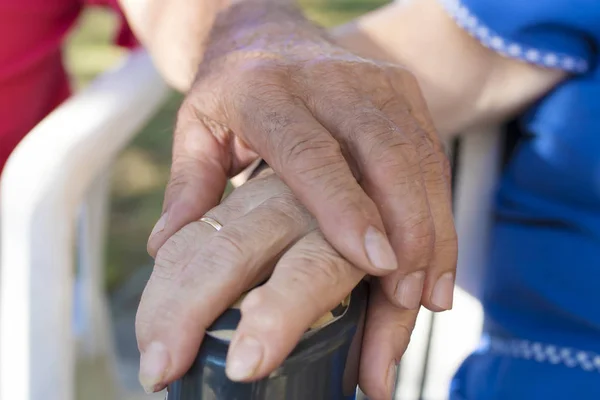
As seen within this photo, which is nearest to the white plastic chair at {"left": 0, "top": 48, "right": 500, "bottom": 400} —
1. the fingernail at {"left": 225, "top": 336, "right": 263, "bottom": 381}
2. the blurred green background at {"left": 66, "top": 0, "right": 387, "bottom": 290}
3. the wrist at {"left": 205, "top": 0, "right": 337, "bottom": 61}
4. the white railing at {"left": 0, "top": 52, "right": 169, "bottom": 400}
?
the white railing at {"left": 0, "top": 52, "right": 169, "bottom": 400}

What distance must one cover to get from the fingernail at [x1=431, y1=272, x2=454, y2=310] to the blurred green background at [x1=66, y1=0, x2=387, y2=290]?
Answer: 1.33m

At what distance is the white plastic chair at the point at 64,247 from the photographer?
99cm

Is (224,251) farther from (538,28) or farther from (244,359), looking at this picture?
(538,28)

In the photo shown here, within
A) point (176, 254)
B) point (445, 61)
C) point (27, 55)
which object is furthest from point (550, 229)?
point (27, 55)

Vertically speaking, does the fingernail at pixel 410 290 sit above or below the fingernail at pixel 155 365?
below

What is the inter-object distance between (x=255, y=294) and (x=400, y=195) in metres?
0.17

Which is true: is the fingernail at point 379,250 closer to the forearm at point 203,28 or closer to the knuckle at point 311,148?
the knuckle at point 311,148

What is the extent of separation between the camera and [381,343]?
573 mm

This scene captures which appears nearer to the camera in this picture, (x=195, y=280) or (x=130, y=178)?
(x=195, y=280)

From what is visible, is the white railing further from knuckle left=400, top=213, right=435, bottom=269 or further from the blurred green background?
the blurred green background

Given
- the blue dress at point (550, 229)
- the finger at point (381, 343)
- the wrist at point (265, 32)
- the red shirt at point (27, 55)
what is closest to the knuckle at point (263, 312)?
the finger at point (381, 343)

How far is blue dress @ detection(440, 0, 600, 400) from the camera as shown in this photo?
0.93 meters

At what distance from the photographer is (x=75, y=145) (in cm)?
103

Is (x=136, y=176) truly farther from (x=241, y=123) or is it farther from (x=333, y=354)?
(x=333, y=354)
